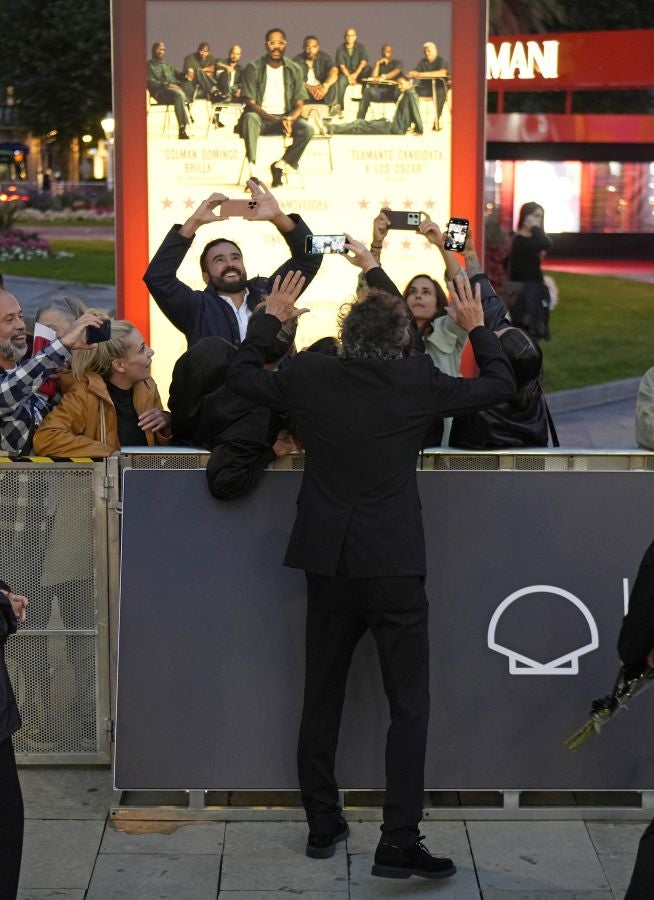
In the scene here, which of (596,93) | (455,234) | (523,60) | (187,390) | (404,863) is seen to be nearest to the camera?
(404,863)

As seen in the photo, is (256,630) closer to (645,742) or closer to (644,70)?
(645,742)

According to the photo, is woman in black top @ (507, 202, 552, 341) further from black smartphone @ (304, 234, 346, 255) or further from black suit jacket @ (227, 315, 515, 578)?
black suit jacket @ (227, 315, 515, 578)

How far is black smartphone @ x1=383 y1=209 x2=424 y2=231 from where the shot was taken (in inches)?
259

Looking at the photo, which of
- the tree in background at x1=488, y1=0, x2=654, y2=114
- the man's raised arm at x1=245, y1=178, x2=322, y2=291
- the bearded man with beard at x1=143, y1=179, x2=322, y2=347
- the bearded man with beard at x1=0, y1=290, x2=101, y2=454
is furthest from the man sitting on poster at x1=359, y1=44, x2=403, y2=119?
the tree in background at x1=488, y1=0, x2=654, y2=114

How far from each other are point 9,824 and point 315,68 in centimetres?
526

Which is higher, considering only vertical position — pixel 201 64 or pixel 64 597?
pixel 201 64

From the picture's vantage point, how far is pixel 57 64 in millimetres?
28359

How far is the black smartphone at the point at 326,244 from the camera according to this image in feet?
18.4

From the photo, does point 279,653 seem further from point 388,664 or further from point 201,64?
point 201,64

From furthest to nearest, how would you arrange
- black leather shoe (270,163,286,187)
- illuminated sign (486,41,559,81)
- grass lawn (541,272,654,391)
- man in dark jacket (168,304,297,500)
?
1. illuminated sign (486,41,559,81)
2. grass lawn (541,272,654,391)
3. black leather shoe (270,163,286,187)
4. man in dark jacket (168,304,297,500)

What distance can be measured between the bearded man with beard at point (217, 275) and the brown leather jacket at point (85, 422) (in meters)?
0.96

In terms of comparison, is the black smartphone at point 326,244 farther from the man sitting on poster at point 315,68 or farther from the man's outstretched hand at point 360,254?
the man sitting on poster at point 315,68

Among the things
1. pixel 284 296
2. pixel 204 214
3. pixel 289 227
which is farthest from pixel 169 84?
pixel 284 296

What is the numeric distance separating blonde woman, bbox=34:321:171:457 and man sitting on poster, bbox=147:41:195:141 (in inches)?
108
